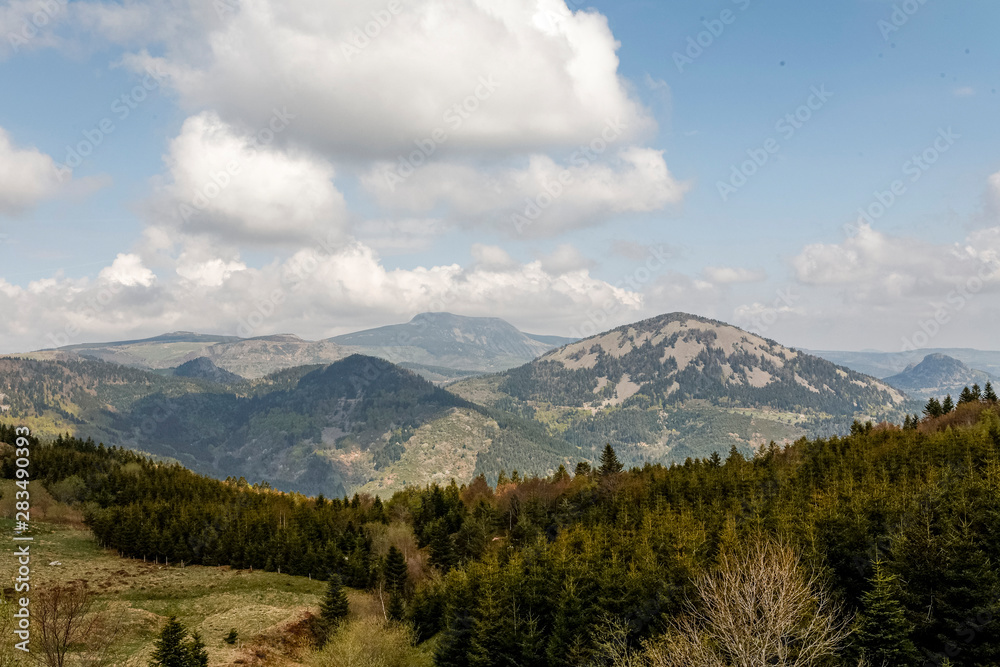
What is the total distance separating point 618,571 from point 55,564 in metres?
96.9

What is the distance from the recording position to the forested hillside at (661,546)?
54062 mm

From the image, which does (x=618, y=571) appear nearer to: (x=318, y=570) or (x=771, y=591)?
(x=771, y=591)

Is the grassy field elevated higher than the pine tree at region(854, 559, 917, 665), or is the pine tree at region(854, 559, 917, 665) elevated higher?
the pine tree at region(854, 559, 917, 665)

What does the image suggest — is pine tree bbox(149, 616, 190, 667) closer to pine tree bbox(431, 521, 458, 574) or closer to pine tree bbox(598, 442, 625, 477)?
pine tree bbox(431, 521, 458, 574)

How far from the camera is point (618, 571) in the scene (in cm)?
7244

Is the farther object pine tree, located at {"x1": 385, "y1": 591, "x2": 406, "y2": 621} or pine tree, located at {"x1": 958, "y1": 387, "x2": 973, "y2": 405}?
pine tree, located at {"x1": 958, "y1": 387, "x2": 973, "y2": 405}

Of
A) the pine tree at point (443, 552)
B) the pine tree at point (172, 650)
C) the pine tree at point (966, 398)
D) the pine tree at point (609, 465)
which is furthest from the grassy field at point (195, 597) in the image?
the pine tree at point (966, 398)

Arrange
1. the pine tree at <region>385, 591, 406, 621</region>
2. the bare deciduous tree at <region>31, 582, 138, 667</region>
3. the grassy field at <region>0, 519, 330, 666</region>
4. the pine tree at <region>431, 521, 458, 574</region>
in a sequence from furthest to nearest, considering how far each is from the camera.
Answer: the pine tree at <region>431, 521, 458, 574</region> < the pine tree at <region>385, 591, 406, 621</region> < the grassy field at <region>0, 519, 330, 666</region> < the bare deciduous tree at <region>31, 582, 138, 667</region>

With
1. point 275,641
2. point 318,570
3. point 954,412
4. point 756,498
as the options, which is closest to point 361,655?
point 275,641

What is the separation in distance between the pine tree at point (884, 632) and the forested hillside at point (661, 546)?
16 centimetres

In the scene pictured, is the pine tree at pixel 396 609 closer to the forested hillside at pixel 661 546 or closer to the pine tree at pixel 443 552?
the forested hillside at pixel 661 546

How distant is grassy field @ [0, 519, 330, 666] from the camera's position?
73250 mm

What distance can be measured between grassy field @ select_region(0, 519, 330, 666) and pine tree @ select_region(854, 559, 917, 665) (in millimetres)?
68216

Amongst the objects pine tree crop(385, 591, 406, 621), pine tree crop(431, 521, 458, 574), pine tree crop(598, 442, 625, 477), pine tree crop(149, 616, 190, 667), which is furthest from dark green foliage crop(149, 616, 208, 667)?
pine tree crop(598, 442, 625, 477)
